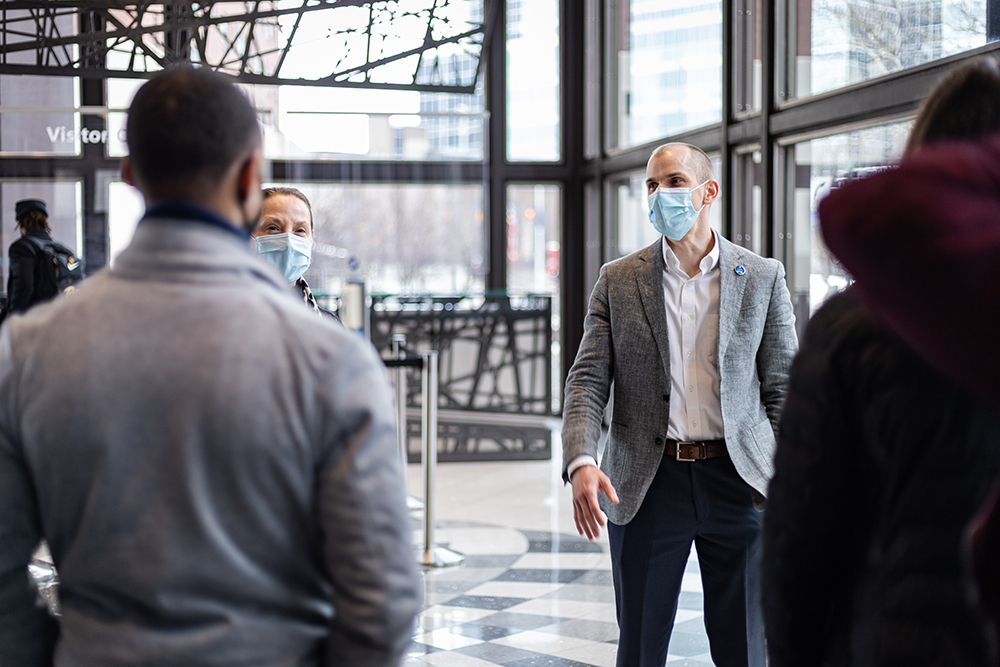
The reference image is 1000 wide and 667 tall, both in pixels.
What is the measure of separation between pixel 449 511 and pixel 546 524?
0.63 meters

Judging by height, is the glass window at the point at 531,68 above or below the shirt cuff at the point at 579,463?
above

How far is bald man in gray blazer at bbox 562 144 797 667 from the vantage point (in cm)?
220

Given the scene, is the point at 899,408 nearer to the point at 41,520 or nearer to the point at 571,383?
the point at 41,520

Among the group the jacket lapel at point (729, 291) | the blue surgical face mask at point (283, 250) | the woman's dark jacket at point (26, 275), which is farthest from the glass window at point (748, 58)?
the woman's dark jacket at point (26, 275)

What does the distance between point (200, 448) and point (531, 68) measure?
7.40 metres

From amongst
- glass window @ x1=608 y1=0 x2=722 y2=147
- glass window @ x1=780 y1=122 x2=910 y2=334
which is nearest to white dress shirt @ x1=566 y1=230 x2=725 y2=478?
glass window @ x1=780 y1=122 x2=910 y2=334

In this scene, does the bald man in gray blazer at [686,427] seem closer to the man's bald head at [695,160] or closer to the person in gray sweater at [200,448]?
the man's bald head at [695,160]

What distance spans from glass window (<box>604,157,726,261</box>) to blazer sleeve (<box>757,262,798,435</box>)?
178 inches

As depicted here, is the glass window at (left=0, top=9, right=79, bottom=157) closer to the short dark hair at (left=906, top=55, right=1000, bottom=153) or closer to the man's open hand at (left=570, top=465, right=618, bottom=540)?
the man's open hand at (left=570, top=465, right=618, bottom=540)

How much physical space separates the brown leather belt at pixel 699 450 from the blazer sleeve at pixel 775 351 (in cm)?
16

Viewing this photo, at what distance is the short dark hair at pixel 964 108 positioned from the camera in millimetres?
1048

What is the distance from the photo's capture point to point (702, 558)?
2260mm

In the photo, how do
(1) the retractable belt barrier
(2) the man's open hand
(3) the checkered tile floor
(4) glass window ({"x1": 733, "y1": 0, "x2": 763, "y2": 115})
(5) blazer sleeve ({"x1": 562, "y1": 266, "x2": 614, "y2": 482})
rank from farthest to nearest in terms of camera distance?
(4) glass window ({"x1": 733, "y1": 0, "x2": 763, "y2": 115}) → (1) the retractable belt barrier → (3) the checkered tile floor → (5) blazer sleeve ({"x1": 562, "y1": 266, "x2": 614, "y2": 482}) → (2) the man's open hand

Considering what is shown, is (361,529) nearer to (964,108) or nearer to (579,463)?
(964,108)
